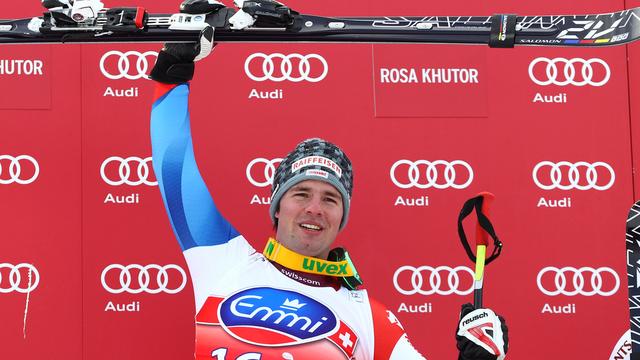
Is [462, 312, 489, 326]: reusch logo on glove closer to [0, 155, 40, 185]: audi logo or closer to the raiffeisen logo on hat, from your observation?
the raiffeisen logo on hat

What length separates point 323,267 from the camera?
131 inches

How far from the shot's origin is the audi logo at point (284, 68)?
13.3 ft

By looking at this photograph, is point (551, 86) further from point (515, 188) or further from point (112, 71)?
point (112, 71)

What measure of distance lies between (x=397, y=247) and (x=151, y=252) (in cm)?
102

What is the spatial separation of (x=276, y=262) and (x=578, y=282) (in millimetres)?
1409

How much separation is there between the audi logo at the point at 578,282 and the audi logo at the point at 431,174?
0.52 meters

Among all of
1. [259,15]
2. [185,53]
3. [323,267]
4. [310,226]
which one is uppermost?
[259,15]

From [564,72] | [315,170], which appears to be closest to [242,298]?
[315,170]

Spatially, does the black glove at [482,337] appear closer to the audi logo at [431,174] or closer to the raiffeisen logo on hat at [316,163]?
the raiffeisen logo on hat at [316,163]

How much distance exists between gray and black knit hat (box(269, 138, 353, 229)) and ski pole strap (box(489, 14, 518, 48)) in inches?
26.4

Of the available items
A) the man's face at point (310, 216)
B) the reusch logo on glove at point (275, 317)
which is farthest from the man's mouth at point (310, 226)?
the reusch logo on glove at point (275, 317)

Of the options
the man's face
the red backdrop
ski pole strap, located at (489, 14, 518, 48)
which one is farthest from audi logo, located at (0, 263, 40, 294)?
ski pole strap, located at (489, 14, 518, 48)

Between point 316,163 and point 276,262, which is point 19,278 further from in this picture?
point 316,163

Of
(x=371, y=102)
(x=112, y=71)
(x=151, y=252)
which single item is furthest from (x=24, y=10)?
(x=371, y=102)
